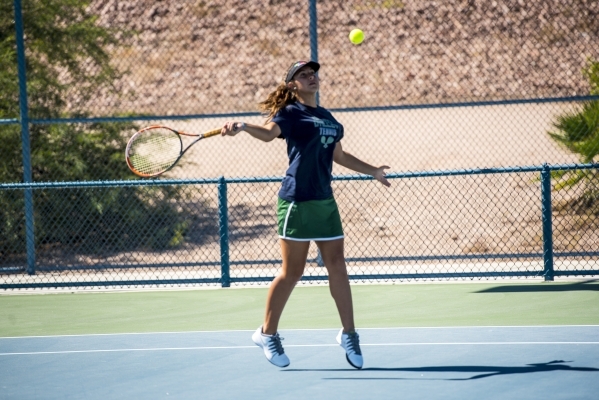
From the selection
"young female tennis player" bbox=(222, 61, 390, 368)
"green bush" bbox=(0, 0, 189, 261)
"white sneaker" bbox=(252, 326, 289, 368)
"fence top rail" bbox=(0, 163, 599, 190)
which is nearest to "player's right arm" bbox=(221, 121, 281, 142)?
"young female tennis player" bbox=(222, 61, 390, 368)

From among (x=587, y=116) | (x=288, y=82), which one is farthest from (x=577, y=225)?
(x=288, y=82)

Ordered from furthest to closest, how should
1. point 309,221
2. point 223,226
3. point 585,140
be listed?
1. point 585,140
2. point 223,226
3. point 309,221

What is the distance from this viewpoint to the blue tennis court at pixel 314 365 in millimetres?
5777

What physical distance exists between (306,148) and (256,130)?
35cm

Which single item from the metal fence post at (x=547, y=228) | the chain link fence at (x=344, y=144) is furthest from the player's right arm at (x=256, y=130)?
the metal fence post at (x=547, y=228)

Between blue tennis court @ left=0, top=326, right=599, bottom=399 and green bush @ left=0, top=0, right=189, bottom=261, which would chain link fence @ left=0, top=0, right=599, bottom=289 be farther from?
blue tennis court @ left=0, top=326, right=599, bottom=399

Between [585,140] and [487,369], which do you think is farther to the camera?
[585,140]

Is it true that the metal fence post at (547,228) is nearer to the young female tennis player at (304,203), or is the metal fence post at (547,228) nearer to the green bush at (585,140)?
the green bush at (585,140)

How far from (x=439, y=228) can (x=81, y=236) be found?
4.84 meters

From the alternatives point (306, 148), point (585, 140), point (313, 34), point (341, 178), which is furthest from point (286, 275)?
point (585, 140)

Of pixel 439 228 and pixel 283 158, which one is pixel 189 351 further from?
pixel 283 158

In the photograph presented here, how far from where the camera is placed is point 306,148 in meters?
6.22

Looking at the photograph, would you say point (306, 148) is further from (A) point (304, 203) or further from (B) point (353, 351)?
(B) point (353, 351)

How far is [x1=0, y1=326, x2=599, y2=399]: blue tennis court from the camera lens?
578cm
